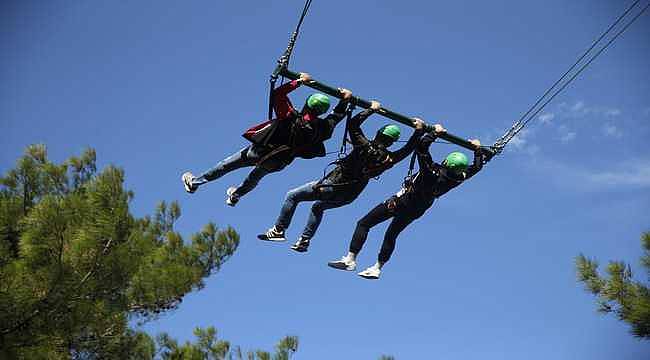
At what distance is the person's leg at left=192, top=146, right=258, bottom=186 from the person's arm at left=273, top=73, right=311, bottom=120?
1.63 ft

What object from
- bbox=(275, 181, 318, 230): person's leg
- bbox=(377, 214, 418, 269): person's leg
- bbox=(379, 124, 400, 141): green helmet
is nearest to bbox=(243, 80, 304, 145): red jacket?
bbox=(275, 181, 318, 230): person's leg

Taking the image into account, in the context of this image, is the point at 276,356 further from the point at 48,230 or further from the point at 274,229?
the point at 48,230

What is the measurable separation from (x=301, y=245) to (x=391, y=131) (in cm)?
144

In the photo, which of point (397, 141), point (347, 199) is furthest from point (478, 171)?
point (347, 199)

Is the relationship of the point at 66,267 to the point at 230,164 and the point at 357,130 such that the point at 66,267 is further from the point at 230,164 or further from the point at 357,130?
the point at 357,130

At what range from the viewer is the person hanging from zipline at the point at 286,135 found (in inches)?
273

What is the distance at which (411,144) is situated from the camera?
7336mm

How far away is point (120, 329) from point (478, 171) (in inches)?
165

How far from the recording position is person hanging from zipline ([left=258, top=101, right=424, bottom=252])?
7215 millimetres

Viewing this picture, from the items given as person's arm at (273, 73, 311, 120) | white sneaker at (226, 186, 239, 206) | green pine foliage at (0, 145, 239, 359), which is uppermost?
person's arm at (273, 73, 311, 120)

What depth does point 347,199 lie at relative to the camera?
7461 millimetres

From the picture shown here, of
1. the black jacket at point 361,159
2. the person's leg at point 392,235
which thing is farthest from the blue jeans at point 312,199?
the person's leg at point 392,235

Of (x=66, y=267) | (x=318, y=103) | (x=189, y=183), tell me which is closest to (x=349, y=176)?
(x=318, y=103)

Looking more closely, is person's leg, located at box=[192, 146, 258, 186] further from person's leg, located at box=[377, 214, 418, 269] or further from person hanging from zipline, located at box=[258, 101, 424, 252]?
person's leg, located at box=[377, 214, 418, 269]
